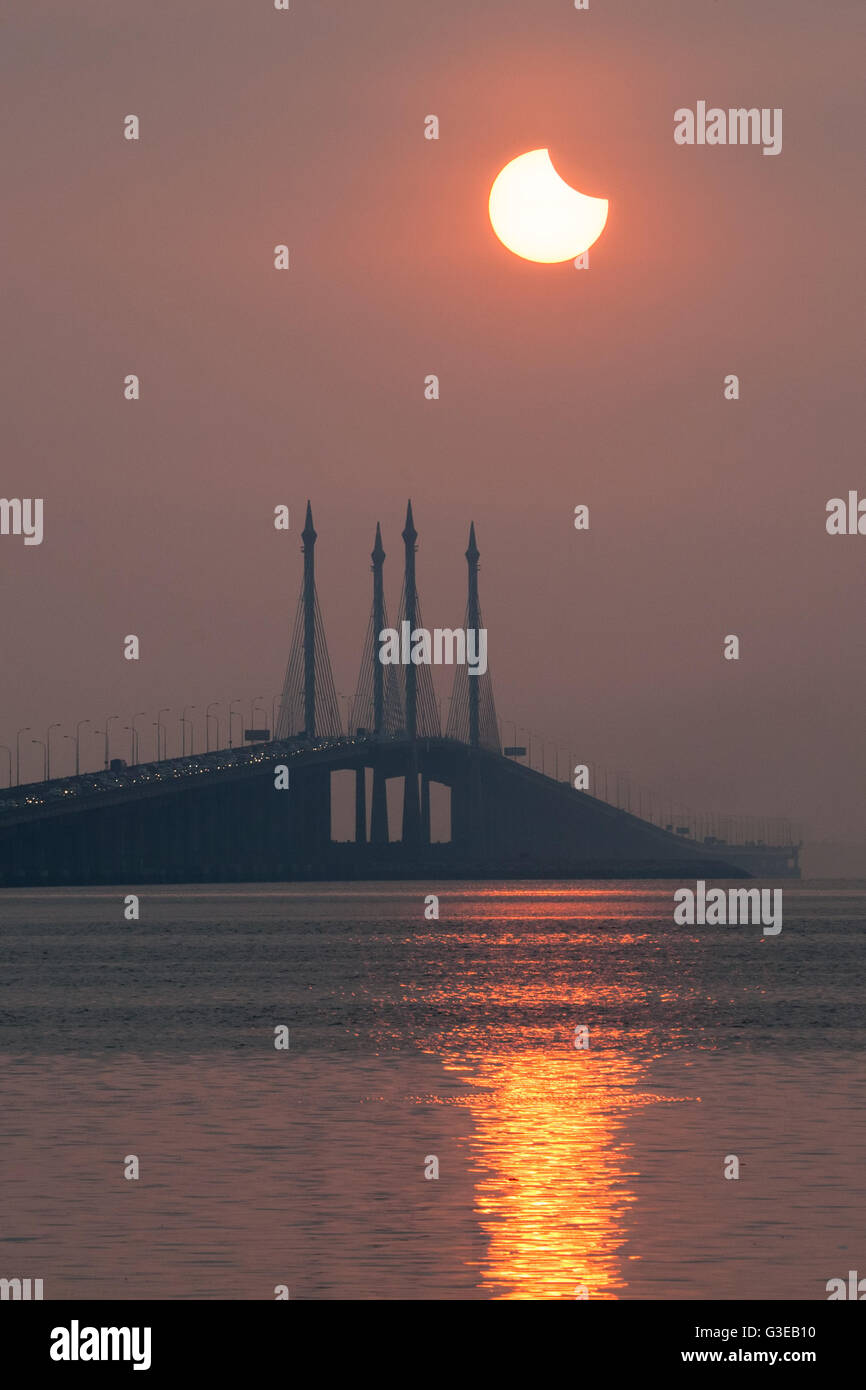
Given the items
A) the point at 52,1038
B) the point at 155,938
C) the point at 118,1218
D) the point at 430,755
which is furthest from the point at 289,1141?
the point at 430,755

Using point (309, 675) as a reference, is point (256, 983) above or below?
below

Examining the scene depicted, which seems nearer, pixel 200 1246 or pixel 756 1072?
pixel 200 1246

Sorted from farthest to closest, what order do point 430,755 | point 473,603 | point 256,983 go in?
1. point 473,603
2. point 430,755
3. point 256,983

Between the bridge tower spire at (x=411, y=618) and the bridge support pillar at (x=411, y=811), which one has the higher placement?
the bridge tower spire at (x=411, y=618)

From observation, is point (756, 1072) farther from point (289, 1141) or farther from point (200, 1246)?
point (200, 1246)

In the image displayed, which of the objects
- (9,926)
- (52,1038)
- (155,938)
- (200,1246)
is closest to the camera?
(200,1246)

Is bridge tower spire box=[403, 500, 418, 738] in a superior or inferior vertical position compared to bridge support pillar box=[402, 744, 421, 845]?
superior

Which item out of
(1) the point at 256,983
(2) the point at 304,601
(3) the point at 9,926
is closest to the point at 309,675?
(2) the point at 304,601

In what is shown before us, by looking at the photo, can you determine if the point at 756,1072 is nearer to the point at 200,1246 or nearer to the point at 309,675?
the point at 200,1246
